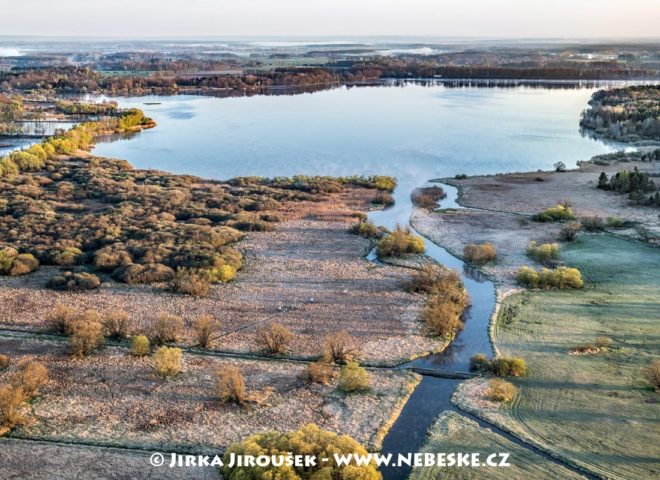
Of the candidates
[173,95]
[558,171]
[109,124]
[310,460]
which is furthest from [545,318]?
[173,95]

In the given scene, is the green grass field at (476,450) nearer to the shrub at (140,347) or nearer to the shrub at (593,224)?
the shrub at (140,347)

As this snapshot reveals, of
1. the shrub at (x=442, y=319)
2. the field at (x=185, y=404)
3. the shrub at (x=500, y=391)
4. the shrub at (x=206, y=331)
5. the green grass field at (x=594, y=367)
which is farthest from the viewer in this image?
the shrub at (x=442, y=319)

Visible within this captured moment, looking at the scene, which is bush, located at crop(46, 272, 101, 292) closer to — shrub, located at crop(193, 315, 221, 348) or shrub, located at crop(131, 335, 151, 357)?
shrub, located at crop(193, 315, 221, 348)

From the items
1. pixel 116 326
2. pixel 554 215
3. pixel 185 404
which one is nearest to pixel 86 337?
pixel 116 326

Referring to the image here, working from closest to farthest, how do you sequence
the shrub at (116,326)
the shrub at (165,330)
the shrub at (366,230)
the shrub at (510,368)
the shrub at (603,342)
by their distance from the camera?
1. the shrub at (510,368)
2. the shrub at (603,342)
3. the shrub at (165,330)
4. the shrub at (116,326)
5. the shrub at (366,230)

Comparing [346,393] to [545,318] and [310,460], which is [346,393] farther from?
[545,318]

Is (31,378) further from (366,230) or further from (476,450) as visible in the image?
(366,230)

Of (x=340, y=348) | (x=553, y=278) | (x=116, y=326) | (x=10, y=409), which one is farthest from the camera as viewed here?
(x=553, y=278)

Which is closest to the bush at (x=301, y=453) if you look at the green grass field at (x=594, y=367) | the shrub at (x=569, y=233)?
the green grass field at (x=594, y=367)
